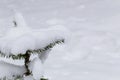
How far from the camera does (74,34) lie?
7512 mm

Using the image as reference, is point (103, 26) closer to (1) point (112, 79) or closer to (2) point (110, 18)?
(2) point (110, 18)

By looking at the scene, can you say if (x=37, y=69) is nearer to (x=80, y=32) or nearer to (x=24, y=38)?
(x=24, y=38)

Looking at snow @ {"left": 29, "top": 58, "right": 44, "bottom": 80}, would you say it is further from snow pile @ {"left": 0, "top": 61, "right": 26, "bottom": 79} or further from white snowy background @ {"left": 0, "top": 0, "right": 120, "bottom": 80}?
white snowy background @ {"left": 0, "top": 0, "right": 120, "bottom": 80}

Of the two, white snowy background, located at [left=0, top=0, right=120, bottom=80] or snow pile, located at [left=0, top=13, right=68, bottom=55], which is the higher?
white snowy background, located at [left=0, top=0, right=120, bottom=80]

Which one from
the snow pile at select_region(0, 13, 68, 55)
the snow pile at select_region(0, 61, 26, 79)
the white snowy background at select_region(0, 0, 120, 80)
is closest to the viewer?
the snow pile at select_region(0, 13, 68, 55)

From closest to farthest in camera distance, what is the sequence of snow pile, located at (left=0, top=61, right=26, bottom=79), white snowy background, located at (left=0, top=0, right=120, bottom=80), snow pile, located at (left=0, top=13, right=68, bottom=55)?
snow pile, located at (left=0, top=13, right=68, bottom=55), snow pile, located at (left=0, top=61, right=26, bottom=79), white snowy background, located at (left=0, top=0, right=120, bottom=80)

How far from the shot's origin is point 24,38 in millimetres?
2301

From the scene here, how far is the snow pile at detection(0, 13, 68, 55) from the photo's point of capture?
2211 mm

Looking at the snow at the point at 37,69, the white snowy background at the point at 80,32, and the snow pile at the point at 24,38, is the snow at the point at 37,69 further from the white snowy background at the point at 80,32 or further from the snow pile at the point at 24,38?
the white snowy background at the point at 80,32

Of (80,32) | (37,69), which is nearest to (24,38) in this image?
(37,69)

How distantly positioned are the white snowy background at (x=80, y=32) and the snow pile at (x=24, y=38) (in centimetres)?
289

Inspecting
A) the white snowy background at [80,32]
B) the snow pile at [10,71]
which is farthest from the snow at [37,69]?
the white snowy background at [80,32]

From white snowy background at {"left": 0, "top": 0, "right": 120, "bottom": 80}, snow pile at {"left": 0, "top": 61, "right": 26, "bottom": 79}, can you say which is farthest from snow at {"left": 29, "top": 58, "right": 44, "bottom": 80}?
white snowy background at {"left": 0, "top": 0, "right": 120, "bottom": 80}

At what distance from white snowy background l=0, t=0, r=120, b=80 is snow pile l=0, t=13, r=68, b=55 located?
2.89 metres
